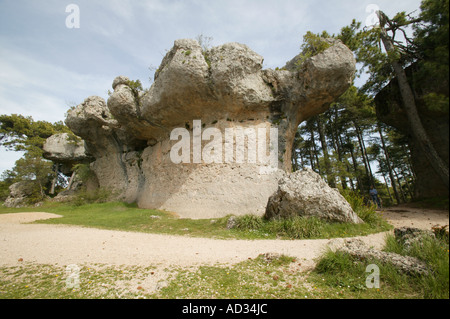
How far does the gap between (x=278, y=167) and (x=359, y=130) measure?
1156 centimetres

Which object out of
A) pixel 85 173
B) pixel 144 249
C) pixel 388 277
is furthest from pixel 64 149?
pixel 388 277

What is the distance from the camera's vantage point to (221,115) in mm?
13156

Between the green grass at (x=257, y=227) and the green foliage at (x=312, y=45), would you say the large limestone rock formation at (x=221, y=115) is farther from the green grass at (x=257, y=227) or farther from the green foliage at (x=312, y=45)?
the green grass at (x=257, y=227)

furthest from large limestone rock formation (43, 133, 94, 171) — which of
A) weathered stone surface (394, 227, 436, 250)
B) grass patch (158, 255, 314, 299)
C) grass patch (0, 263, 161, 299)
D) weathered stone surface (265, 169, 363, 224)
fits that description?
weathered stone surface (394, 227, 436, 250)

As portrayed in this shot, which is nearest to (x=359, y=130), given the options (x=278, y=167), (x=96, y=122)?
(x=278, y=167)

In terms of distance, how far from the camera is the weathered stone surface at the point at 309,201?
23.6 ft

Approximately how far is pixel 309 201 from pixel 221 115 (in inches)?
306

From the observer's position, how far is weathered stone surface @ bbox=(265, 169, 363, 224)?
7.20m

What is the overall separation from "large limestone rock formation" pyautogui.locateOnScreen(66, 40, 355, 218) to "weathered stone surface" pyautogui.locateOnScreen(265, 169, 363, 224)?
3287 millimetres

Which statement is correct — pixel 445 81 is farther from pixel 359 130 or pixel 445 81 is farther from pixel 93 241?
pixel 359 130

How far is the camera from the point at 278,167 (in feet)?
40.8

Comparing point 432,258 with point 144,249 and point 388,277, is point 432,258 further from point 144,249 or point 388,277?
point 144,249

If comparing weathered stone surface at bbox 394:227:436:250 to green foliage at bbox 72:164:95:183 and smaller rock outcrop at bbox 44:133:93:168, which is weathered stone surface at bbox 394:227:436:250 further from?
smaller rock outcrop at bbox 44:133:93:168

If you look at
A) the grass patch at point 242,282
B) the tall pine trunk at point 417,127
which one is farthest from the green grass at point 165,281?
the tall pine trunk at point 417,127
